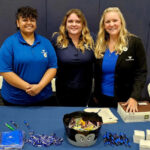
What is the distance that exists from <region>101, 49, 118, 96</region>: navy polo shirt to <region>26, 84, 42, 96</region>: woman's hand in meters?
0.63

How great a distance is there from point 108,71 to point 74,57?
0.39 metres

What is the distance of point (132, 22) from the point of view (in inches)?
111

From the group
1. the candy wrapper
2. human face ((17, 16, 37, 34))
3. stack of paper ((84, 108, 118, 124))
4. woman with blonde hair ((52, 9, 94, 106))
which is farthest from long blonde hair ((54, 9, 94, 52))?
the candy wrapper

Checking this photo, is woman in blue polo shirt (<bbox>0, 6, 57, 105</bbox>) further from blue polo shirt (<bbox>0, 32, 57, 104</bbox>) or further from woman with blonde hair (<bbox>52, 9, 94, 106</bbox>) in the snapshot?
woman with blonde hair (<bbox>52, 9, 94, 106</bbox>)

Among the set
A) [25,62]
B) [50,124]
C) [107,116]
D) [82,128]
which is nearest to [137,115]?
[107,116]

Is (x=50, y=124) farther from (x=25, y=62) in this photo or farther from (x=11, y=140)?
(x=25, y=62)

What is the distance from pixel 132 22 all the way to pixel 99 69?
1.31m

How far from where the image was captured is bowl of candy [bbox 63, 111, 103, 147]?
1.21m

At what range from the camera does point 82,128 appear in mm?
1284

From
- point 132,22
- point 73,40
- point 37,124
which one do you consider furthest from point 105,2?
point 37,124

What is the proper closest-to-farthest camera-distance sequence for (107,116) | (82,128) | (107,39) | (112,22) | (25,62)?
(82,128) → (107,116) → (25,62) → (112,22) → (107,39)

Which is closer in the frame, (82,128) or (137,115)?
(82,128)

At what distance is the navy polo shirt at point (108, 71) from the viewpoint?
6.01ft

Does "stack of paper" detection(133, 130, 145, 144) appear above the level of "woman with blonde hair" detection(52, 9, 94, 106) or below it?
below
